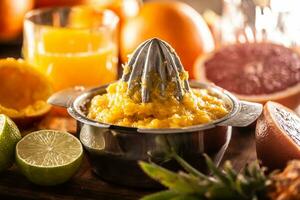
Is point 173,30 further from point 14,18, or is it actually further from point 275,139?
point 275,139

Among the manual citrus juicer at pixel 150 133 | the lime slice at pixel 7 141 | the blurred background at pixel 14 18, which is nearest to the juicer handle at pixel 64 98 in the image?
the manual citrus juicer at pixel 150 133

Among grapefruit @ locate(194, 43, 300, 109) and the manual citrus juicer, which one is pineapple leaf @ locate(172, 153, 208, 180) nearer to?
the manual citrus juicer

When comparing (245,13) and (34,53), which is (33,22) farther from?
(245,13)

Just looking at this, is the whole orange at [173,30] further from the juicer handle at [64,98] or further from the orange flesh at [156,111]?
the orange flesh at [156,111]

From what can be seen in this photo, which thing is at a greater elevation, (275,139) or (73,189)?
(275,139)

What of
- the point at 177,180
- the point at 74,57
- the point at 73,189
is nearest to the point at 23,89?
the point at 74,57
